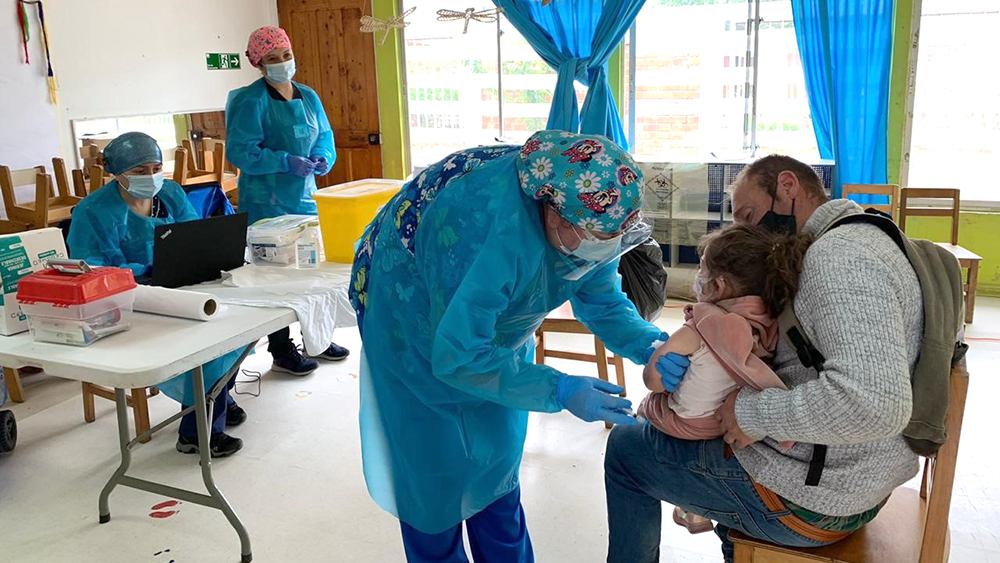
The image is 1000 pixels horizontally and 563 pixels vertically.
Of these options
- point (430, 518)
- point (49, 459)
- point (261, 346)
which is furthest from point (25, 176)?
point (430, 518)

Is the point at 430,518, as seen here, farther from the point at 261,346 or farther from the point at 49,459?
the point at 261,346

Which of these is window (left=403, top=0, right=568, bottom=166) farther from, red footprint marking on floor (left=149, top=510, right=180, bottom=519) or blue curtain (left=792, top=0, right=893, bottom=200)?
red footprint marking on floor (left=149, top=510, right=180, bottom=519)

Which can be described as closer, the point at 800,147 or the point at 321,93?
the point at 800,147

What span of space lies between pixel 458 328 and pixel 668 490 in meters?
0.62

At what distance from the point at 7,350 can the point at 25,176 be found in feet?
9.20

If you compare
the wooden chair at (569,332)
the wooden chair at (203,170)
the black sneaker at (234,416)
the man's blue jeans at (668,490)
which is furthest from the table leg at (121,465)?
the wooden chair at (203,170)

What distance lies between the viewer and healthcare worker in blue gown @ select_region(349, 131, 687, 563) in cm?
138

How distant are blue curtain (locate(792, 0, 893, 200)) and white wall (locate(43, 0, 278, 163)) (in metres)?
4.05

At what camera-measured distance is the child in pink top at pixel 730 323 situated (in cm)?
147

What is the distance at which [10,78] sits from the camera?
4477mm

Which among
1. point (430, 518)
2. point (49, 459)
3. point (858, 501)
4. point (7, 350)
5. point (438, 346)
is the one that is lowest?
point (49, 459)

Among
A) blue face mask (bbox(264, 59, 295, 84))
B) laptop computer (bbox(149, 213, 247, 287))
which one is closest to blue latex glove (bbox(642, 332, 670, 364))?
laptop computer (bbox(149, 213, 247, 287))

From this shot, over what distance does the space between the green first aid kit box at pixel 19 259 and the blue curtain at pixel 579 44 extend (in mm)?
2661

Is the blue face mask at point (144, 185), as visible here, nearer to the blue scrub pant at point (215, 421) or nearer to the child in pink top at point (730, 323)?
the blue scrub pant at point (215, 421)
